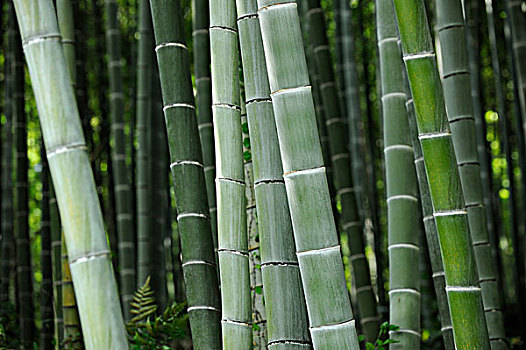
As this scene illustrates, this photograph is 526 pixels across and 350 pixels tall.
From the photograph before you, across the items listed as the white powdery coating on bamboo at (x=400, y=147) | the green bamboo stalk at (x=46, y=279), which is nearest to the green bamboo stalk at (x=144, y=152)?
the green bamboo stalk at (x=46, y=279)

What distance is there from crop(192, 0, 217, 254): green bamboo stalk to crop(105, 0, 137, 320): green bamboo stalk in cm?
91

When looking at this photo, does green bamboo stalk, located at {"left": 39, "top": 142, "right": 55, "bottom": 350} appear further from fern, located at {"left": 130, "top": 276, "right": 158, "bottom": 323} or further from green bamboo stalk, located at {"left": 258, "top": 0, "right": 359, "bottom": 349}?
green bamboo stalk, located at {"left": 258, "top": 0, "right": 359, "bottom": 349}

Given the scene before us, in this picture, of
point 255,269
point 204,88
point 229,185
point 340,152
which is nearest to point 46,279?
point 204,88

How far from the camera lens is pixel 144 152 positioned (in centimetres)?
308

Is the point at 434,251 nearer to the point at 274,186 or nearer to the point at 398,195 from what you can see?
the point at 398,195

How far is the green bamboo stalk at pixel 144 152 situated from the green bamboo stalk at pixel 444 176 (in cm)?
177

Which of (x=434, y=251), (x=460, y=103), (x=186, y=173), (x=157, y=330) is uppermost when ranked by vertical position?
(x=460, y=103)

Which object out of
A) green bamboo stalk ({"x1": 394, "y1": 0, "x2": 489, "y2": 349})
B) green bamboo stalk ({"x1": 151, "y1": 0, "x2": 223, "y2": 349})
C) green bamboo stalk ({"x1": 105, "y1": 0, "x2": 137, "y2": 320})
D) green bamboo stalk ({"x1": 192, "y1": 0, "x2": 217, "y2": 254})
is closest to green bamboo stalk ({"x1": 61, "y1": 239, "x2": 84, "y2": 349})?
green bamboo stalk ({"x1": 192, "y1": 0, "x2": 217, "y2": 254})

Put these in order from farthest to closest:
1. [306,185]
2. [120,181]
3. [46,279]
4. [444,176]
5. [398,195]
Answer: [120,181], [46,279], [398,195], [444,176], [306,185]

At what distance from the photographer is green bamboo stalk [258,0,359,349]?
1158 mm

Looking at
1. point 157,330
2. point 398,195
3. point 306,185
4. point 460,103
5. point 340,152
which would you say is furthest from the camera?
point 340,152

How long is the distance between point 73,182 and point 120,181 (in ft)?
6.59

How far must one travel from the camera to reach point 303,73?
1189 millimetres

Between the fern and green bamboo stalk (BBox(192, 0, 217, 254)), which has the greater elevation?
green bamboo stalk (BBox(192, 0, 217, 254))
